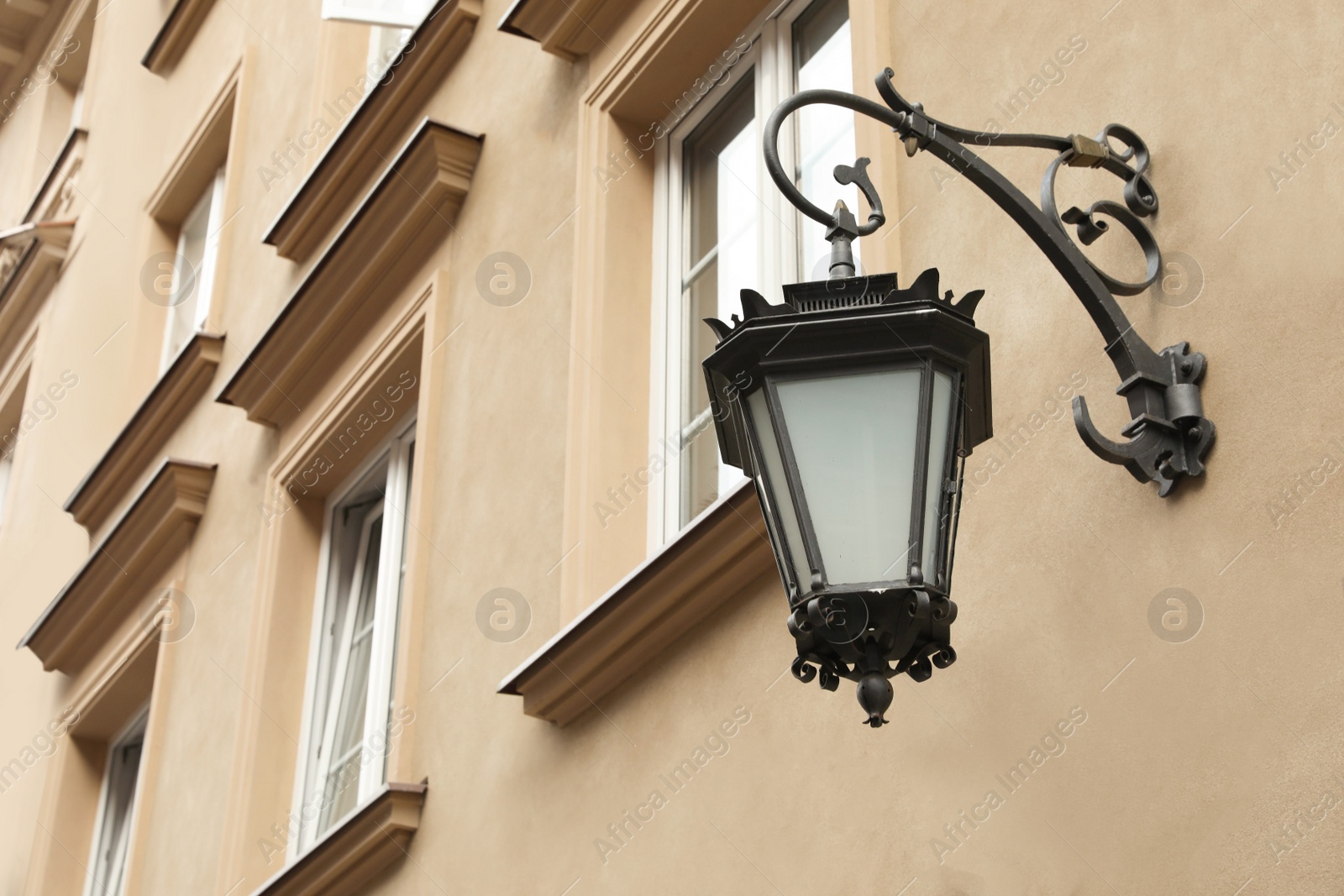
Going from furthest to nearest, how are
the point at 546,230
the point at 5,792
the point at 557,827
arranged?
the point at 5,792 → the point at 546,230 → the point at 557,827

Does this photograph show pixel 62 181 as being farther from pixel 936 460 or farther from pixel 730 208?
pixel 936 460

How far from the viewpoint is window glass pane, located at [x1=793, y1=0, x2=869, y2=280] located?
514 cm

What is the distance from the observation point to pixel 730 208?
18.9 feet

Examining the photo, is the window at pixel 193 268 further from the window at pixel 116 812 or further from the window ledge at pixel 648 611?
the window ledge at pixel 648 611

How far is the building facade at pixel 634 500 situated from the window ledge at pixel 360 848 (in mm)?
17

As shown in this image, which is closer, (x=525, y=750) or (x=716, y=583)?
(x=716, y=583)

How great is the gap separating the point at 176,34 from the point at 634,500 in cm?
785

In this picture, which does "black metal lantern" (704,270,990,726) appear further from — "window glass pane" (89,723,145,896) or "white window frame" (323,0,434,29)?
"window glass pane" (89,723,145,896)

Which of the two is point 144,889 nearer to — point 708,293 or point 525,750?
point 525,750

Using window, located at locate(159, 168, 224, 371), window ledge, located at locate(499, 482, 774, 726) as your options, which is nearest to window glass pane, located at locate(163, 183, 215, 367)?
window, located at locate(159, 168, 224, 371)

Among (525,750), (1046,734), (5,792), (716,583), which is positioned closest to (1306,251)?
(1046,734)

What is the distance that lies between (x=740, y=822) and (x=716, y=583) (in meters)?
0.63

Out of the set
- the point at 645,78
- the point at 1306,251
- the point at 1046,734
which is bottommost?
the point at 1046,734

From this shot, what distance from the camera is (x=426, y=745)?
5.92 meters
